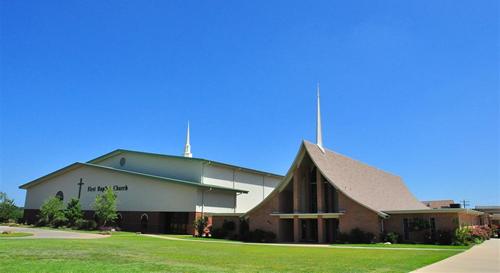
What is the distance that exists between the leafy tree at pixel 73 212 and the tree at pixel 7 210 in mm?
13262

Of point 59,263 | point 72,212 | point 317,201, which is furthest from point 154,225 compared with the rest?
point 59,263

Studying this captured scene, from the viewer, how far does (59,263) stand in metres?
13.5

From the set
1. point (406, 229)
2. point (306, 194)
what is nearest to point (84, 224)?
point (306, 194)

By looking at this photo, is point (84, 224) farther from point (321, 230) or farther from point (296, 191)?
point (321, 230)

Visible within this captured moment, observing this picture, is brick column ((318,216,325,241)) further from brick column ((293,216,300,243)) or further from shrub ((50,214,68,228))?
shrub ((50,214,68,228))

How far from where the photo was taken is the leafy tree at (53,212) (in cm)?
4553

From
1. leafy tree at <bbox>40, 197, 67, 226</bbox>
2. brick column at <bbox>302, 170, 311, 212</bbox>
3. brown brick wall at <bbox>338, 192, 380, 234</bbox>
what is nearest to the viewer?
brown brick wall at <bbox>338, 192, 380, 234</bbox>

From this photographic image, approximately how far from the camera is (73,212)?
45875 millimetres

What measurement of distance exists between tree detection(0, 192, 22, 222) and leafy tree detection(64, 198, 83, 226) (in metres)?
13.3

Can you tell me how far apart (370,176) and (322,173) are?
40.3ft

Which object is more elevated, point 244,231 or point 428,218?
point 428,218

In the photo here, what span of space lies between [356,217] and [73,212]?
96.8 feet

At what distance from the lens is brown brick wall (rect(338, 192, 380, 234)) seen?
31.4 m

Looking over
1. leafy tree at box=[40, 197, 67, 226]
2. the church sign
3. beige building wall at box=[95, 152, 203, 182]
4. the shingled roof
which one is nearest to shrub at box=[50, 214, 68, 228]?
leafy tree at box=[40, 197, 67, 226]
